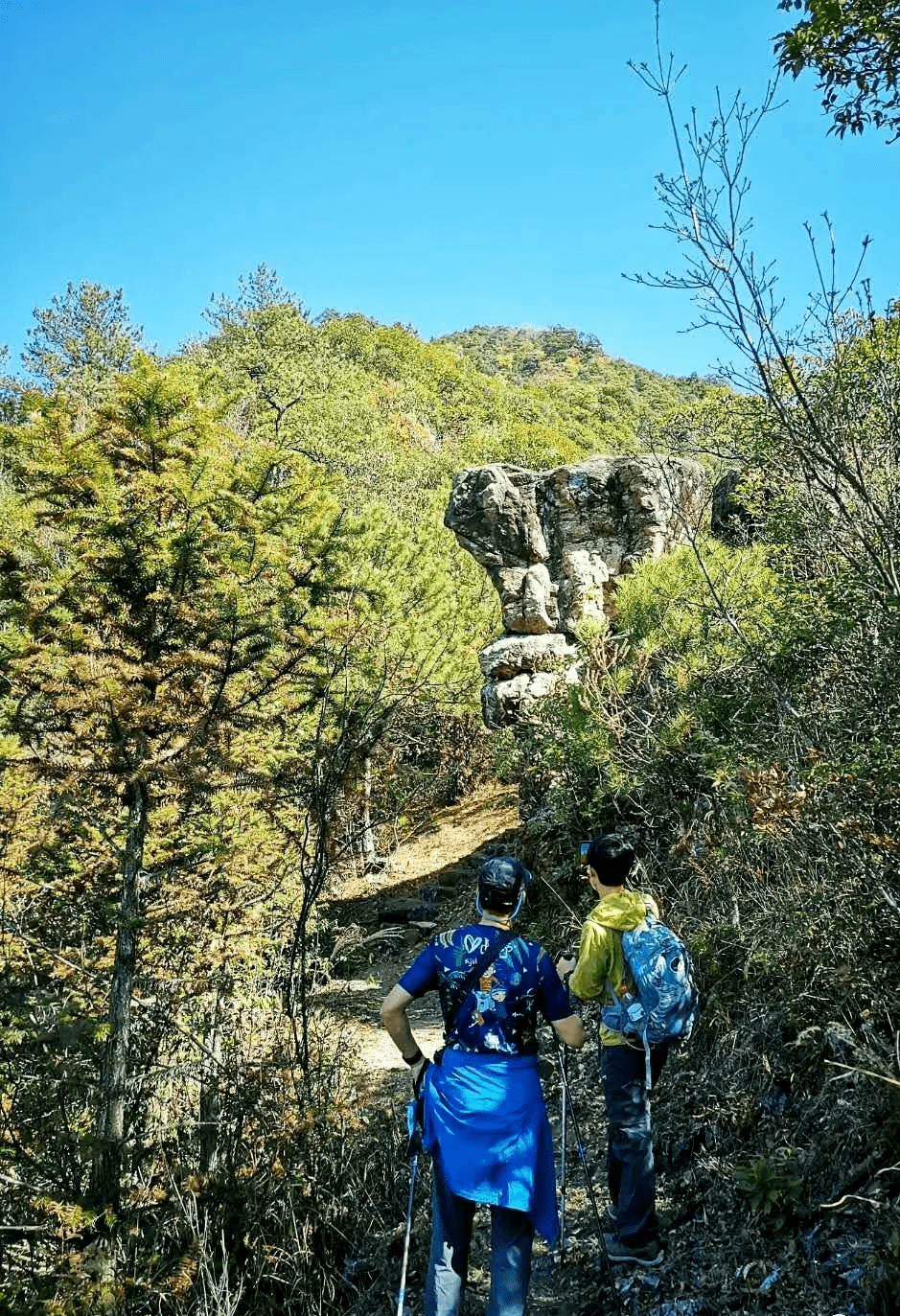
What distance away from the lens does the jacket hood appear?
316cm

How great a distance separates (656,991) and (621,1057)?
1.18ft

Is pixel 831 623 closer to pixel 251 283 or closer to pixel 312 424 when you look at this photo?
pixel 312 424

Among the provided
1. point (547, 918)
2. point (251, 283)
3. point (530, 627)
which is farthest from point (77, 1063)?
point (251, 283)

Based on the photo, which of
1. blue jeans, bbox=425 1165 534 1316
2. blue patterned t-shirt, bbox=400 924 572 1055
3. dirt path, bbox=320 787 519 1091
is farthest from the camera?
dirt path, bbox=320 787 519 1091

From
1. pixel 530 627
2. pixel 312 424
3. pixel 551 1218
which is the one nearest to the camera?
pixel 551 1218

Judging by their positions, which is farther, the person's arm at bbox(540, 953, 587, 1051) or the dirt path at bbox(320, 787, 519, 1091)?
the dirt path at bbox(320, 787, 519, 1091)

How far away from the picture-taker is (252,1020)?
17.8ft

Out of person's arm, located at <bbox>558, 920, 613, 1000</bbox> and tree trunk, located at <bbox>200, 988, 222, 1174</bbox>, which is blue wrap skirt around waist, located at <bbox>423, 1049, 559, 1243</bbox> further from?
tree trunk, located at <bbox>200, 988, 222, 1174</bbox>

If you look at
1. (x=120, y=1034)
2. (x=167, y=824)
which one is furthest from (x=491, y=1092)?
(x=167, y=824)

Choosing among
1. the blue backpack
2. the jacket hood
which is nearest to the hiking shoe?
the blue backpack

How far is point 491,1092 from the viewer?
250 cm

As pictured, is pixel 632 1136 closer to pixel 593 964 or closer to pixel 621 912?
pixel 593 964

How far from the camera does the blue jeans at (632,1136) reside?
3223mm

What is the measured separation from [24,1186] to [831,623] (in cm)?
491
